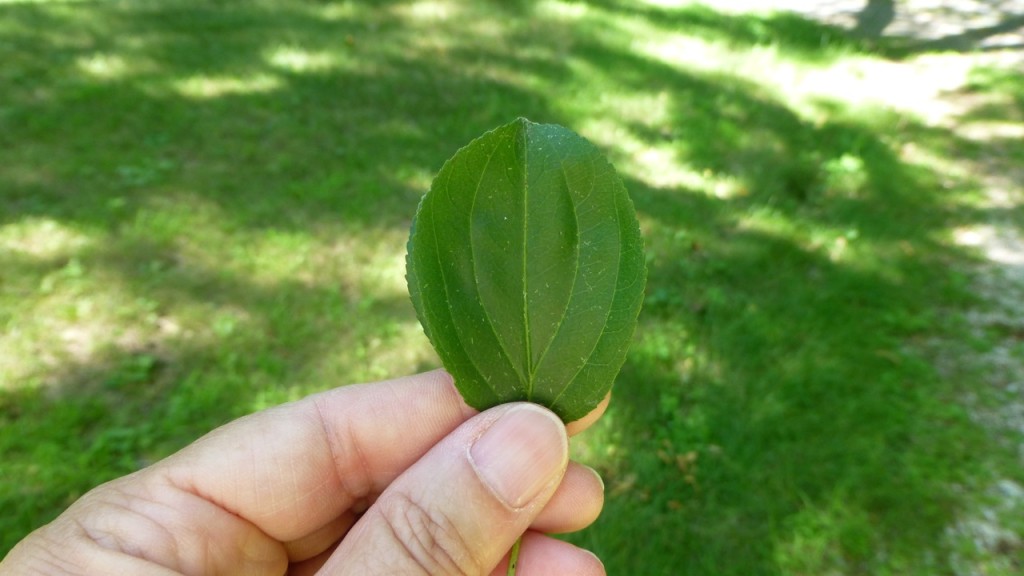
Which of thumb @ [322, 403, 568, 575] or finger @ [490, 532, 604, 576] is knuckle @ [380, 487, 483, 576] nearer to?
thumb @ [322, 403, 568, 575]

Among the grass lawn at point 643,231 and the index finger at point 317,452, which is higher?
the index finger at point 317,452

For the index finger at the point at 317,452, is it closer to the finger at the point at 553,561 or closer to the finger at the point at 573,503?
the finger at the point at 573,503

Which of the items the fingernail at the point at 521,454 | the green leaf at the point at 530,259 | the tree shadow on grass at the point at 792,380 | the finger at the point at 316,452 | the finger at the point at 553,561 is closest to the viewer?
the green leaf at the point at 530,259

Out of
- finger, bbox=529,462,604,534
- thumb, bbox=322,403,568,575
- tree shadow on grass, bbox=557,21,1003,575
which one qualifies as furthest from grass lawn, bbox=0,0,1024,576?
thumb, bbox=322,403,568,575

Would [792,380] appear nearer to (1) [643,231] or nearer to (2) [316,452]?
(1) [643,231]

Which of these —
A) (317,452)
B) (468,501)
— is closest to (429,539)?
(468,501)

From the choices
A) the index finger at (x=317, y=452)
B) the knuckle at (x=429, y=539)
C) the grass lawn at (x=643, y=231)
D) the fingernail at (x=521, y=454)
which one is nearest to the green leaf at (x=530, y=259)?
the fingernail at (x=521, y=454)
